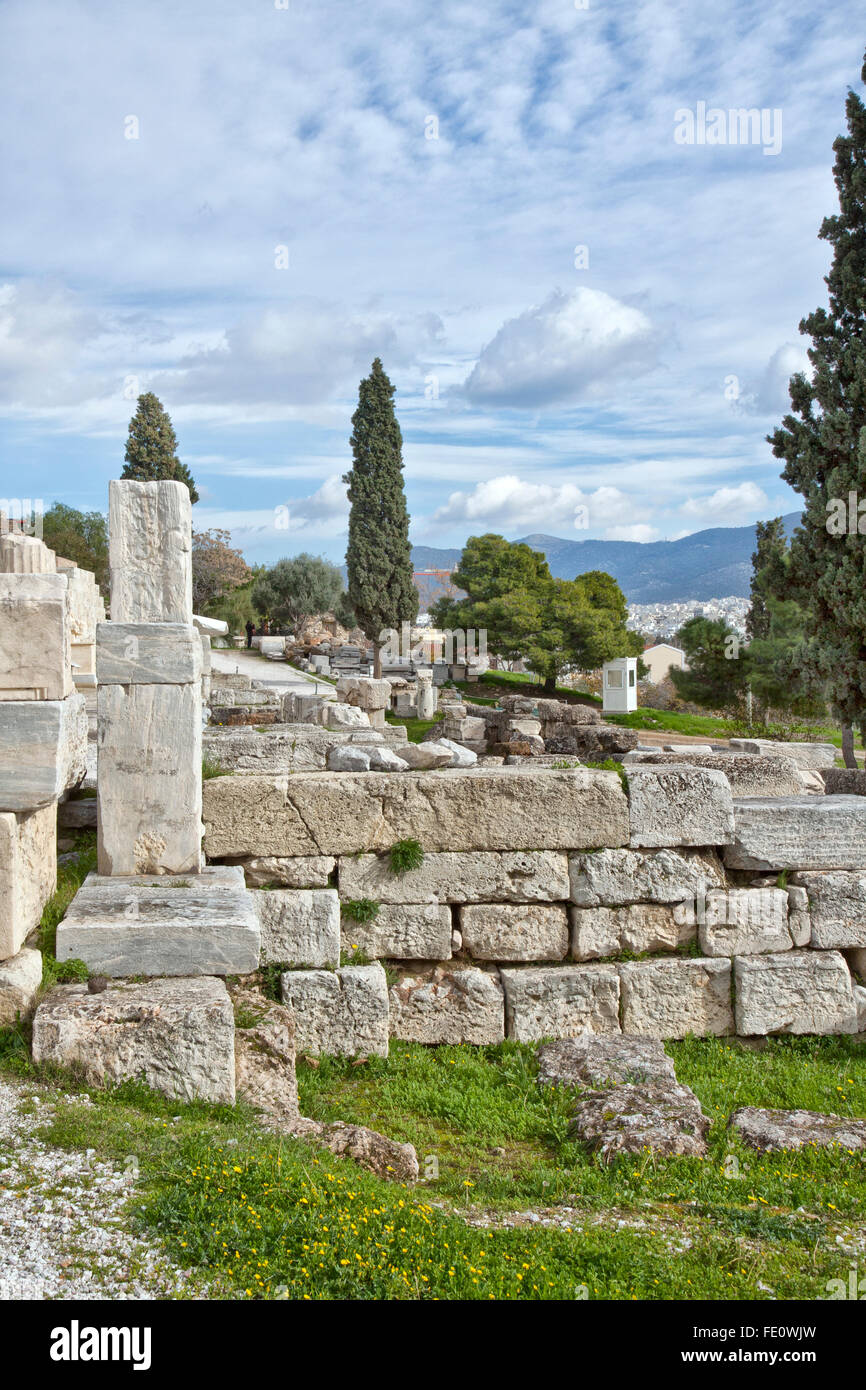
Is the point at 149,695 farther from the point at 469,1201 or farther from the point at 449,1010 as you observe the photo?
the point at 469,1201

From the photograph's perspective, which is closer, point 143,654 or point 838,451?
point 143,654

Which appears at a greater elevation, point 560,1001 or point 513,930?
point 513,930

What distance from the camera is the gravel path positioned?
128 inches

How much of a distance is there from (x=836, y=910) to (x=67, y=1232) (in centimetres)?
525

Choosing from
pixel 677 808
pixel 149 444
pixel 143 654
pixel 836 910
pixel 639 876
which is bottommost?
pixel 836 910

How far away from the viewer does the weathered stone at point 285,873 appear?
20.9 ft

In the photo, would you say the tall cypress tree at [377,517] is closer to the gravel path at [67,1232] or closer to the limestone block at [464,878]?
the limestone block at [464,878]

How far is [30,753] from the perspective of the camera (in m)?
5.36

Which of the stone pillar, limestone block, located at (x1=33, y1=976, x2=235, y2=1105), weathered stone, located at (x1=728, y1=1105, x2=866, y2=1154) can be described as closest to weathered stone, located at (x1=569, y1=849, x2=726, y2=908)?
weathered stone, located at (x1=728, y1=1105, x2=866, y2=1154)

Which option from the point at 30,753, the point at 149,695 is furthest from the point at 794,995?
the point at 30,753
